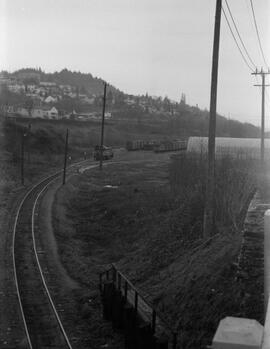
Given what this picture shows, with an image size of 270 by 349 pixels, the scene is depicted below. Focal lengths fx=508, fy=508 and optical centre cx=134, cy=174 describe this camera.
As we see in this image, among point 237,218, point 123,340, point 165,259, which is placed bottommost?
point 123,340

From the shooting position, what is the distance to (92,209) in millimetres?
27922

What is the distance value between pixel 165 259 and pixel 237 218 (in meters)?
2.85

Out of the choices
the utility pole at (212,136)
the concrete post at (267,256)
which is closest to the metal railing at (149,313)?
the concrete post at (267,256)

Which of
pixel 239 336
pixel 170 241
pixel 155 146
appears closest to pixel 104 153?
pixel 155 146

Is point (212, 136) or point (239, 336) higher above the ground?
point (212, 136)

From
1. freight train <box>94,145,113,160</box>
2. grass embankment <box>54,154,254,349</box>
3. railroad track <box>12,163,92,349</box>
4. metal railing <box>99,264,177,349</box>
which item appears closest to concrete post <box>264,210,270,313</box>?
grass embankment <box>54,154,254,349</box>

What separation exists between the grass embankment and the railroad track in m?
1.20

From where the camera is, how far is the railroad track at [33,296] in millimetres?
10344

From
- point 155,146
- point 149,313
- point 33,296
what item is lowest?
point 33,296

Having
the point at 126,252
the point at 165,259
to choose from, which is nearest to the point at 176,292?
the point at 165,259

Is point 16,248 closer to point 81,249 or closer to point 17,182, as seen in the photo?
point 81,249

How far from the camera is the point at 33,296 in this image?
42.4 ft

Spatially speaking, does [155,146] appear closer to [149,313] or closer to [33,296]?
[33,296]

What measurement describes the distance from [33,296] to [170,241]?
489 cm
